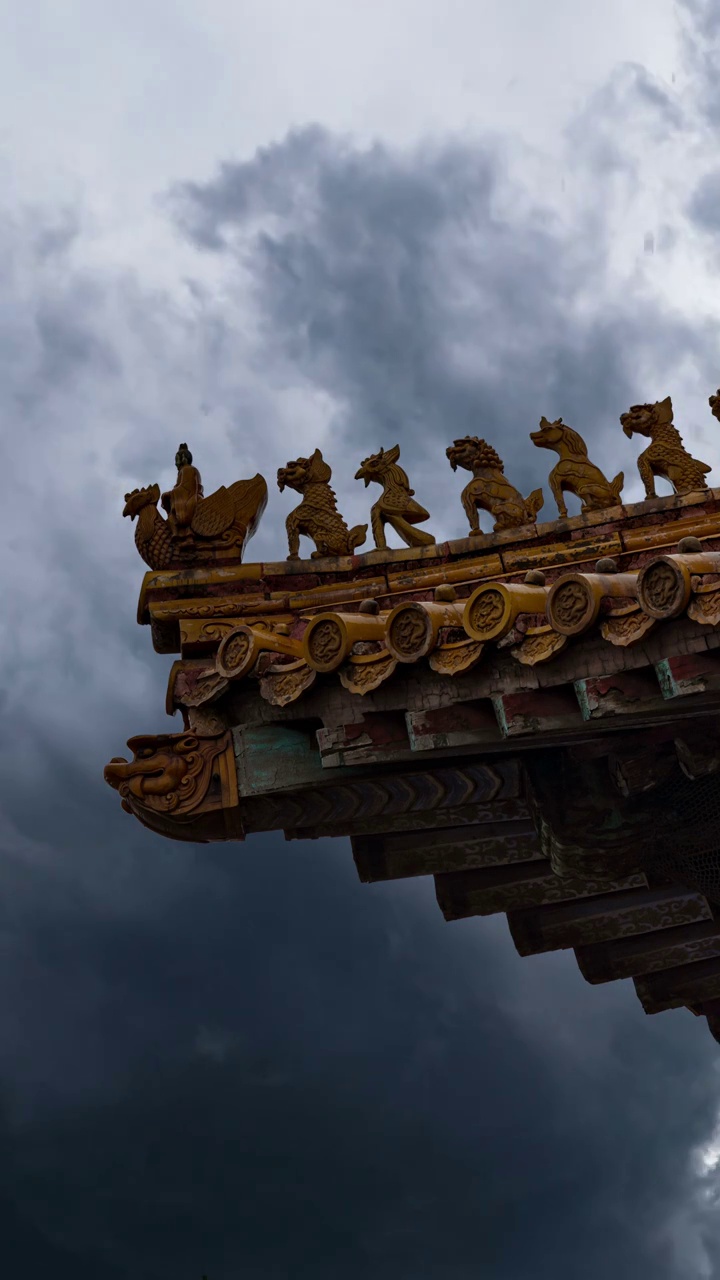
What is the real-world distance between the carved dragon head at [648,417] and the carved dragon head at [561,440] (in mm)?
346

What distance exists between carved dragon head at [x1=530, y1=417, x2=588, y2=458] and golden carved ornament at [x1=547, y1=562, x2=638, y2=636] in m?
2.64

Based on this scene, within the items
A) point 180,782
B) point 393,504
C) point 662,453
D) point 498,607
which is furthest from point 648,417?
point 180,782

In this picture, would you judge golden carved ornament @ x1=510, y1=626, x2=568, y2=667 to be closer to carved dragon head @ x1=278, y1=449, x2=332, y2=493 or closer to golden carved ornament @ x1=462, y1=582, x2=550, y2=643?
golden carved ornament @ x1=462, y1=582, x2=550, y2=643

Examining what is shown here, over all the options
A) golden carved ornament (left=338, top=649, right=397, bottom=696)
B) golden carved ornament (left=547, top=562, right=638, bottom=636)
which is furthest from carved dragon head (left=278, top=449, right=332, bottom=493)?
golden carved ornament (left=547, top=562, right=638, bottom=636)

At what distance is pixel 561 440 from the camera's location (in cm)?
1025

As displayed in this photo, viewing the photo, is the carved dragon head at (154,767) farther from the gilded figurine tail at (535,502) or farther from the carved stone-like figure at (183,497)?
the gilded figurine tail at (535,502)

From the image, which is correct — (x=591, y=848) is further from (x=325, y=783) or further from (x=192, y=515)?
(x=192, y=515)

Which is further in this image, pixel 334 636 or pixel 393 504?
pixel 393 504

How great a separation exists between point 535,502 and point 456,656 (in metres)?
2.71

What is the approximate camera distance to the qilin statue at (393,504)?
10250mm

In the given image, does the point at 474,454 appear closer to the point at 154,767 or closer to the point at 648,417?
the point at 648,417

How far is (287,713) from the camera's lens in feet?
29.9

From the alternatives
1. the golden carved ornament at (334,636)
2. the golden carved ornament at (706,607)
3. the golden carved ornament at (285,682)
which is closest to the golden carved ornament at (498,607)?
the golden carved ornament at (334,636)

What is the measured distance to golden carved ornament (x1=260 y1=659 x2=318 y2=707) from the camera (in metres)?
8.77
